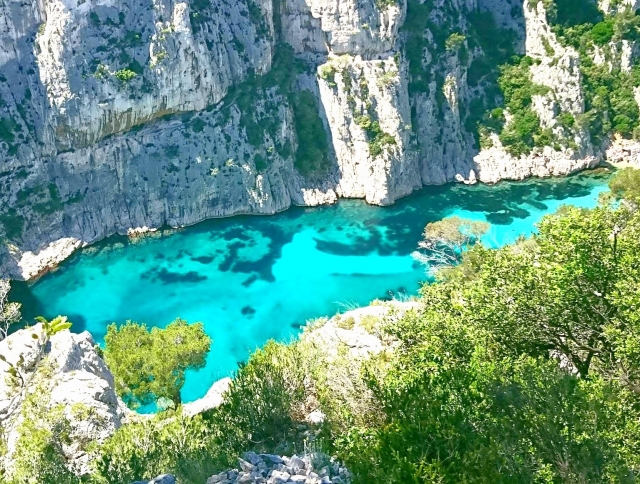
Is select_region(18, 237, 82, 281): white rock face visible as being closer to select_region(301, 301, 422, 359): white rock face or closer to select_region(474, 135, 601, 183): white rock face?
select_region(301, 301, 422, 359): white rock face

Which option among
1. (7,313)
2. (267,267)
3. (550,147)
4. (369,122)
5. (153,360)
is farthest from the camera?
(550,147)

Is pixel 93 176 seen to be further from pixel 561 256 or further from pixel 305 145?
pixel 561 256

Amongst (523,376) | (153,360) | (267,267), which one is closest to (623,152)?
(267,267)

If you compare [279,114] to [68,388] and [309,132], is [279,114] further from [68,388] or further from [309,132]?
[68,388]

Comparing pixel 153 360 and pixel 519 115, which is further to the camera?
pixel 519 115

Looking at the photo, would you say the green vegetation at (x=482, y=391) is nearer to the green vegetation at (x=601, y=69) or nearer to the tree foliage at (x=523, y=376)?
the tree foliage at (x=523, y=376)

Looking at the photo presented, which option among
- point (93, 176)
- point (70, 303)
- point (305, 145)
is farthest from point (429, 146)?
point (70, 303)
